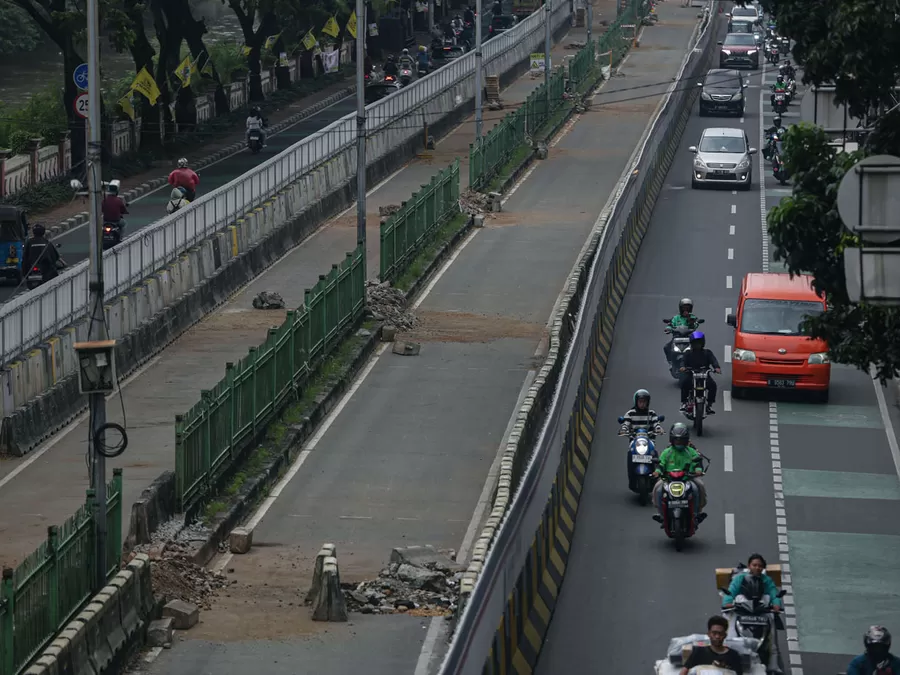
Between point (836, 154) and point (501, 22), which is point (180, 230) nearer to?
point (836, 154)

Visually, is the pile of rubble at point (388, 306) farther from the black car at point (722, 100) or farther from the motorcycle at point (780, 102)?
the black car at point (722, 100)

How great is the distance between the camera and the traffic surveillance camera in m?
18.8

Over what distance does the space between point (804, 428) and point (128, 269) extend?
12.2 metres

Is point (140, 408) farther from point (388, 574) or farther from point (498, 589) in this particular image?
point (498, 589)

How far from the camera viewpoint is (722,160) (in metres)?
54.5

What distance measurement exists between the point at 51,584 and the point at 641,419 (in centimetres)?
1127

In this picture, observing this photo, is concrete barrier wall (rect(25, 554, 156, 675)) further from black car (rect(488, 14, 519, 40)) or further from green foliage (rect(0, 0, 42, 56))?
black car (rect(488, 14, 519, 40))

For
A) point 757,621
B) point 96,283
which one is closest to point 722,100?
point 96,283

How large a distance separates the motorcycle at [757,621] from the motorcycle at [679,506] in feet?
16.7

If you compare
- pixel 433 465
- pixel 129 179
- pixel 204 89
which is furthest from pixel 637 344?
pixel 204 89

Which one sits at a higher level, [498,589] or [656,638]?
[498,589]

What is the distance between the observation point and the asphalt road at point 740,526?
65.2 feet

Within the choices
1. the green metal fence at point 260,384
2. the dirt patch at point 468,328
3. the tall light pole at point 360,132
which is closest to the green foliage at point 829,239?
the green metal fence at point 260,384

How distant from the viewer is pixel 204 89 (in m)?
69.5
